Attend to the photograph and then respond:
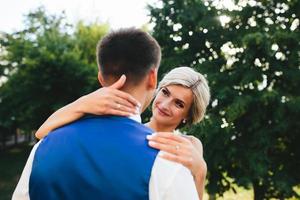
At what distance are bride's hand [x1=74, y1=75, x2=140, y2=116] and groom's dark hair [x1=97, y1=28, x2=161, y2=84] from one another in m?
0.05

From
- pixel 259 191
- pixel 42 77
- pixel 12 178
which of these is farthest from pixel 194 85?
pixel 12 178

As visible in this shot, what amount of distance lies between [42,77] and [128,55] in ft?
53.3

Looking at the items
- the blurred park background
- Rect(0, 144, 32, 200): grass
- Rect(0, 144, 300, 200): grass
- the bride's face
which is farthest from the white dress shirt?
Rect(0, 144, 32, 200): grass

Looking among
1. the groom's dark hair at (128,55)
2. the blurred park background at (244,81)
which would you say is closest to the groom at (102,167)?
the groom's dark hair at (128,55)

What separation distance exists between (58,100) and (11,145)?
17052 mm

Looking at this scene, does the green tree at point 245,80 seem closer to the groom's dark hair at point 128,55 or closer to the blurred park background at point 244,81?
the blurred park background at point 244,81

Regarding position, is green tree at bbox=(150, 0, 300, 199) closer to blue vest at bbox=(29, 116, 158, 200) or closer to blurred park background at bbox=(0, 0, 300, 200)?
blurred park background at bbox=(0, 0, 300, 200)

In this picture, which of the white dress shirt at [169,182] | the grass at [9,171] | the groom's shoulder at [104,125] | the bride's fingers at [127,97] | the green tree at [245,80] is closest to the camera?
the white dress shirt at [169,182]

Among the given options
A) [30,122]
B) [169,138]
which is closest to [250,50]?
[169,138]

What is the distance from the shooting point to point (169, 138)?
68.1 inches

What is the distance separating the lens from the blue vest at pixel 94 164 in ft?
4.96

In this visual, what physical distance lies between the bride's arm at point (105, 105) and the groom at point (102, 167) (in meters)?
0.04

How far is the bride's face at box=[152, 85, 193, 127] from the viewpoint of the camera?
12.1 feet

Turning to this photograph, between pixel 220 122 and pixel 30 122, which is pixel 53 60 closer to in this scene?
pixel 30 122
